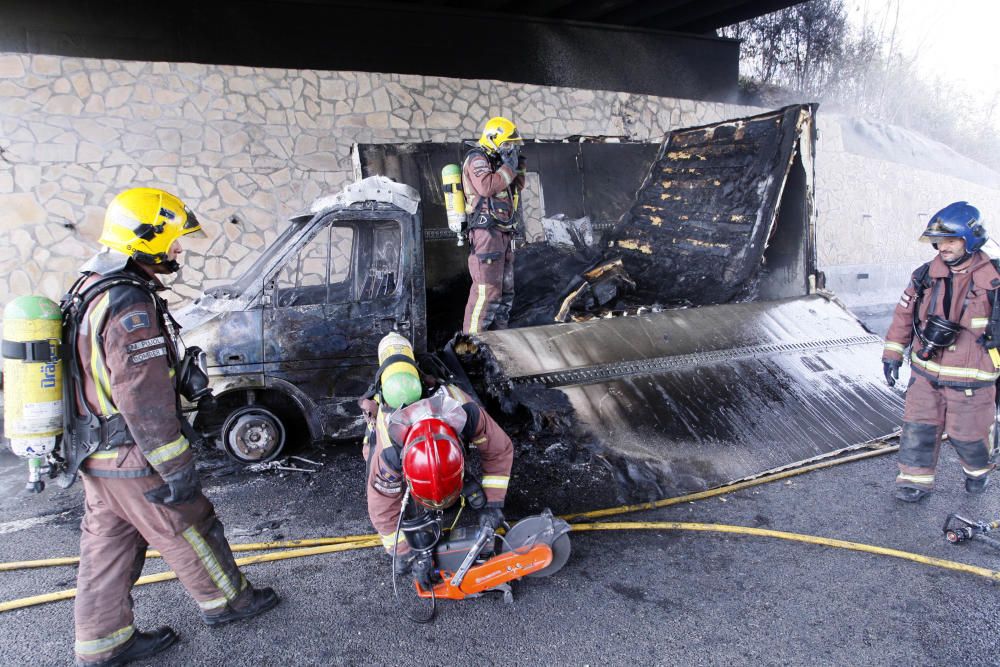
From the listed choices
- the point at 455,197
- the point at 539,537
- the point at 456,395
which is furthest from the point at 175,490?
the point at 455,197

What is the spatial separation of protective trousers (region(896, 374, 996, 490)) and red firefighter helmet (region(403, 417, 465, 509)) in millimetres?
3047

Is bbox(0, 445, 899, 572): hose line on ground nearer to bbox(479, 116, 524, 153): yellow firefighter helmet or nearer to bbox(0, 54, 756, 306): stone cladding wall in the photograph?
bbox(479, 116, 524, 153): yellow firefighter helmet

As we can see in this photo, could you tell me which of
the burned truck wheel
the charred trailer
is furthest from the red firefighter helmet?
the burned truck wheel

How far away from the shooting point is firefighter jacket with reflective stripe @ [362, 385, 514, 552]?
265 centimetres

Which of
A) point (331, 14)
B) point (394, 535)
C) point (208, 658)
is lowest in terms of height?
point (208, 658)

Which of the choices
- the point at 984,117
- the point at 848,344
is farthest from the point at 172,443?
the point at 984,117

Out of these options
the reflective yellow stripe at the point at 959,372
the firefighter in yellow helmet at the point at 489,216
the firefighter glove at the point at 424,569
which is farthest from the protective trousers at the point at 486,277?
the reflective yellow stripe at the point at 959,372

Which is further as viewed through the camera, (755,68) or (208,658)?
(755,68)

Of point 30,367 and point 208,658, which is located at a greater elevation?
point 30,367

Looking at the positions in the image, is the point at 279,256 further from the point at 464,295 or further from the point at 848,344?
the point at 848,344

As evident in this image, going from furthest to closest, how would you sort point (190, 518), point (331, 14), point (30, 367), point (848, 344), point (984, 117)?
1. point (984, 117)
2. point (331, 14)
3. point (848, 344)
4. point (190, 518)
5. point (30, 367)

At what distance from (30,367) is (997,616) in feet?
13.9

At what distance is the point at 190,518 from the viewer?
8.43 ft

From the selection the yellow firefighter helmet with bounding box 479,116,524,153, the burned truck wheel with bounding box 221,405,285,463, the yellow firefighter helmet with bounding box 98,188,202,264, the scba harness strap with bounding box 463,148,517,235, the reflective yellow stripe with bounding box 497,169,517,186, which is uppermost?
the yellow firefighter helmet with bounding box 479,116,524,153
